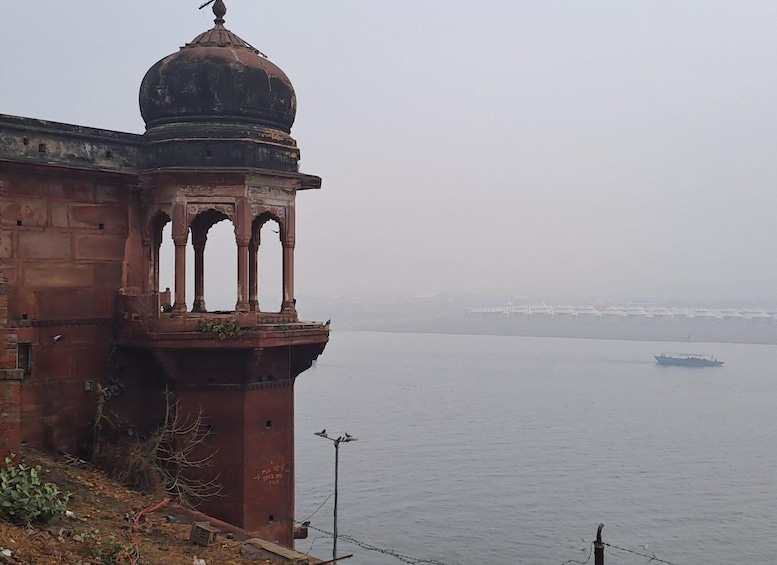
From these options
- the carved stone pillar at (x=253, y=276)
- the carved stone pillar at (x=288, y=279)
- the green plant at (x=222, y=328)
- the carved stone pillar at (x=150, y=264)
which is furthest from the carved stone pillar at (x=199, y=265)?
the green plant at (x=222, y=328)

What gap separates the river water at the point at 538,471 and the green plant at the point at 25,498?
1174 inches

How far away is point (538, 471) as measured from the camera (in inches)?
2345

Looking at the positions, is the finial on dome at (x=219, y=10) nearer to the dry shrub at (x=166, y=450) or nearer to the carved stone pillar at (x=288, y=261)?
the carved stone pillar at (x=288, y=261)

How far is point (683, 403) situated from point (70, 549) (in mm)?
100295

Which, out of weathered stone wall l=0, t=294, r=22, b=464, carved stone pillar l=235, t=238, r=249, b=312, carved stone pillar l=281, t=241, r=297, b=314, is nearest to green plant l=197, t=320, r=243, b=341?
carved stone pillar l=235, t=238, r=249, b=312

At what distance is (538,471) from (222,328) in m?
48.8

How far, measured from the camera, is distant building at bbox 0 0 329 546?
14023mm

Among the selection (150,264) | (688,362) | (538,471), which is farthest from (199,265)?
(688,362)

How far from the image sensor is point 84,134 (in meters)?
14.6

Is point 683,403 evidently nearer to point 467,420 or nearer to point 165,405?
point 467,420

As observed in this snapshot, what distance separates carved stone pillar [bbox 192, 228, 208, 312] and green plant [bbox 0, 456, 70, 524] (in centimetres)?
639

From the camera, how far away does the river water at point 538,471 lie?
144 ft

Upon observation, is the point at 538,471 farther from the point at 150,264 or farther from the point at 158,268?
the point at 150,264

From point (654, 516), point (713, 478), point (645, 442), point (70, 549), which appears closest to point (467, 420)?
point (645, 442)
